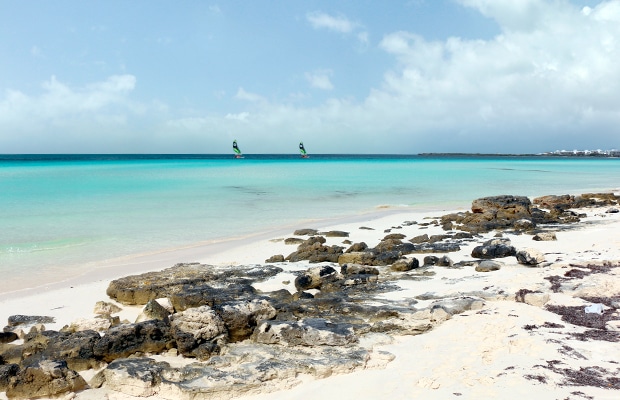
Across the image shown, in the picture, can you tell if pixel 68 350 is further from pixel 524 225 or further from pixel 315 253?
pixel 524 225

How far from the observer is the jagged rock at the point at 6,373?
4.94 metres

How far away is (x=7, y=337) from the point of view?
636 cm

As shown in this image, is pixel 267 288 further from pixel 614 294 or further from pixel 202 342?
pixel 614 294

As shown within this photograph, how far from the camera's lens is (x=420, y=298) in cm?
752

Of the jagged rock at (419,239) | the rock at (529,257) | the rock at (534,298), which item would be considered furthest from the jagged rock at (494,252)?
the rock at (534,298)

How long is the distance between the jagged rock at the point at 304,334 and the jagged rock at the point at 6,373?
2657 millimetres

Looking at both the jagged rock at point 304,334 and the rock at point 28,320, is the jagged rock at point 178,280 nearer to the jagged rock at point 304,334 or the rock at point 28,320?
the rock at point 28,320

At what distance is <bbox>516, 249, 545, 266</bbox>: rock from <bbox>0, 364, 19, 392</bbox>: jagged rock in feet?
27.4

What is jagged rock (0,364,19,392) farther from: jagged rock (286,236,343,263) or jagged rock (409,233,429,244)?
jagged rock (409,233,429,244)

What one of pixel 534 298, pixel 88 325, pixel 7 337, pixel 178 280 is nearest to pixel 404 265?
pixel 534 298

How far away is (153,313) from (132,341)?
95 centimetres

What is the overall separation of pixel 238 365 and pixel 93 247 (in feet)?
30.1

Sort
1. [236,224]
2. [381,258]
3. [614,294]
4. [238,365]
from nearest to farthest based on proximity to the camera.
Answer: [238,365] → [614,294] → [381,258] → [236,224]

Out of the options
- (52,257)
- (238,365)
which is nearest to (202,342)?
(238,365)
